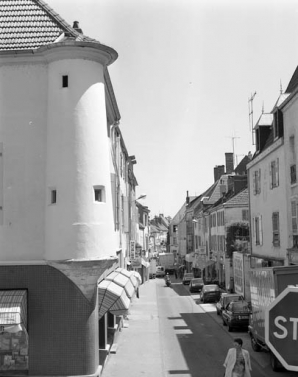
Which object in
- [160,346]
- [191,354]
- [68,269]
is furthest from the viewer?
[160,346]

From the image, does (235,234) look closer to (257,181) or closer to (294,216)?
(257,181)

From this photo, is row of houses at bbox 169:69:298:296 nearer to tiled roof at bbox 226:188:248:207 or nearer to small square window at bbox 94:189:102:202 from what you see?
tiled roof at bbox 226:188:248:207

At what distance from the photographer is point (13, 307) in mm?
13469

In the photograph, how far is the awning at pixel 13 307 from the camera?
13102mm

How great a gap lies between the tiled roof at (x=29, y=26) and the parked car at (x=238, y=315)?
54.5 feet

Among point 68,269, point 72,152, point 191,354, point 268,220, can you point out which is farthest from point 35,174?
point 268,220

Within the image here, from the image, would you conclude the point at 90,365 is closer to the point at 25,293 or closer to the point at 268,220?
the point at 25,293

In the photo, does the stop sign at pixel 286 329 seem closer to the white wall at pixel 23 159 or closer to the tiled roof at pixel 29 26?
the white wall at pixel 23 159

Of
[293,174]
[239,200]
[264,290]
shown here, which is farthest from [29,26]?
[239,200]

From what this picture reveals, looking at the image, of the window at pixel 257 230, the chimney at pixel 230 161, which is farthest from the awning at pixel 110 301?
the chimney at pixel 230 161

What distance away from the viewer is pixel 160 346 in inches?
867

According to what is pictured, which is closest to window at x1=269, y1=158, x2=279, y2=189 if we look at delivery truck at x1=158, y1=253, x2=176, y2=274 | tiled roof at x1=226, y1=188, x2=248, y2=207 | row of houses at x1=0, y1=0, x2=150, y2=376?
row of houses at x1=0, y1=0, x2=150, y2=376

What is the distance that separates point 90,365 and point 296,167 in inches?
602

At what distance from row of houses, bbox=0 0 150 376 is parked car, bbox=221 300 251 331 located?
Result: 12.6 meters
